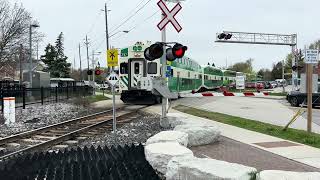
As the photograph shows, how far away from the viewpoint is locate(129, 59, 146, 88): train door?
91.4ft

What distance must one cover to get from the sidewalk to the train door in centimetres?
1339

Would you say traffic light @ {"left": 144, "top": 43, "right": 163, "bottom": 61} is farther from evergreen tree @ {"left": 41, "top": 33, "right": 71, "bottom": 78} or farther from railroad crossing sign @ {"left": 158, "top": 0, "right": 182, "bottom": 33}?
evergreen tree @ {"left": 41, "top": 33, "right": 71, "bottom": 78}

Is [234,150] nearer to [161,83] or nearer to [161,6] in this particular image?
[161,83]

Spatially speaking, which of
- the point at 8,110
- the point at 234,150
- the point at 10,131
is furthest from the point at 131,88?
the point at 234,150

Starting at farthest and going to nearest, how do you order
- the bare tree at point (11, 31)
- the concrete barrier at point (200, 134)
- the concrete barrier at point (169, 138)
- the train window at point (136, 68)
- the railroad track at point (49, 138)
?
the bare tree at point (11, 31) → the train window at point (136, 68) → the railroad track at point (49, 138) → the concrete barrier at point (200, 134) → the concrete barrier at point (169, 138)

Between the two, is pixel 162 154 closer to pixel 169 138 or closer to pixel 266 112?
pixel 169 138

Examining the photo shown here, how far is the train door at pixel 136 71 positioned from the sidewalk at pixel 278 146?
43.9ft

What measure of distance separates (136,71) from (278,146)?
17.4 meters

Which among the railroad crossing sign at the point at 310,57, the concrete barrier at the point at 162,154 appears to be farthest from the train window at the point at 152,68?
the concrete barrier at the point at 162,154

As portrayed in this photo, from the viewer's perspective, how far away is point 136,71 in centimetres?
2812

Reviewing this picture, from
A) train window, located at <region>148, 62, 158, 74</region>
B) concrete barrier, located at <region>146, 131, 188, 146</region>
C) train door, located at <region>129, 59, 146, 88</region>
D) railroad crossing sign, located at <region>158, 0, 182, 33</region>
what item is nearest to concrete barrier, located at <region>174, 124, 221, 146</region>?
concrete barrier, located at <region>146, 131, 188, 146</region>

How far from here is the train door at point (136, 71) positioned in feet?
91.4

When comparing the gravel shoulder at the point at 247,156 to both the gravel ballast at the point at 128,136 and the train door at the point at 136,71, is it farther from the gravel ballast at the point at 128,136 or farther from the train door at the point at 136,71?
the train door at the point at 136,71

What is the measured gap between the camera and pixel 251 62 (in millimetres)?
160250
